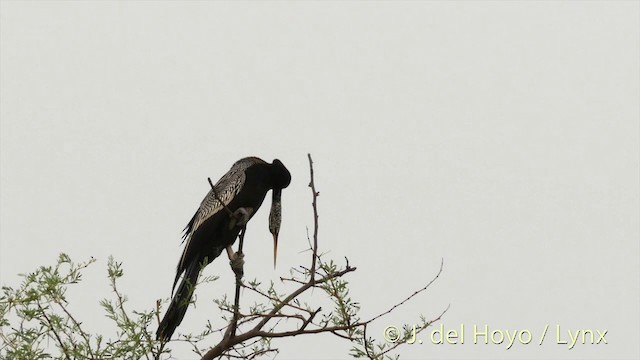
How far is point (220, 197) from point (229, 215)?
1.11 ft

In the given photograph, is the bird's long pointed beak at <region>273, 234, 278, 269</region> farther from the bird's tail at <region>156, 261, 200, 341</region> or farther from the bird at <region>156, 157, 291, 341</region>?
the bird's tail at <region>156, 261, 200, 341</region>

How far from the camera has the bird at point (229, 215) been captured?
4.75m

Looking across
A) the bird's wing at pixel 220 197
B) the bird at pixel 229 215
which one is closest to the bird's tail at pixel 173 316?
the bird at pixel 229 215

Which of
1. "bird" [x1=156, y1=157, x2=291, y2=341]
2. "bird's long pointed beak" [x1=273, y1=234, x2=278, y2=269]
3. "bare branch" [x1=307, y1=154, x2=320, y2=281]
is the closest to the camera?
"bare branch" [x1=307, y1=154, x2=320, y2=281]

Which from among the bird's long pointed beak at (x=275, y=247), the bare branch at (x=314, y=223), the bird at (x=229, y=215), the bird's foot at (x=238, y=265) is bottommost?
the bare branch at (x=314, y=223)

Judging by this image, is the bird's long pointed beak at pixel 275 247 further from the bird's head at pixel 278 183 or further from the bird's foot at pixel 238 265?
the bird's foot at pixel 238 265

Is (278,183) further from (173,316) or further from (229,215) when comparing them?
(173,316)

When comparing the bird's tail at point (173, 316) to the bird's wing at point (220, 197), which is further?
the bird's wing at point (220, 197)

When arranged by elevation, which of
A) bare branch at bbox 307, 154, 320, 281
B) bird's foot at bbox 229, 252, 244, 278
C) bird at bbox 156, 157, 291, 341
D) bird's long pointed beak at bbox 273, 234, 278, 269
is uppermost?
bird at bbox 156, 157, 291, 341

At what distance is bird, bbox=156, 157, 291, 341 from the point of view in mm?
4750

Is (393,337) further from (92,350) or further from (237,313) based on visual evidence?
(92,350)

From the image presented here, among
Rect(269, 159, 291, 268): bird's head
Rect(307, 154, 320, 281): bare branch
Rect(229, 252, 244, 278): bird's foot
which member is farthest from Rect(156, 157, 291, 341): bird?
Rect(307, 154, 320, 281): bare branch

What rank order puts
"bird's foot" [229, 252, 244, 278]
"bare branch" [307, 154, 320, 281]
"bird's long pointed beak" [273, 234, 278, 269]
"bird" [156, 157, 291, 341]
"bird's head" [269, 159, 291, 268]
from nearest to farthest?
"bare branch" [307, 154, 320, 281] → "bird's foot" [229, 252, 244, 278] → "bird's long pointed beak" [273, 234, 278, 269] → "bird" [156, 157, 291, 341] → "bird's head" [269, 159, 291, 268]

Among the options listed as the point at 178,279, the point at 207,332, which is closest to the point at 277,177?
the point at 178,279
